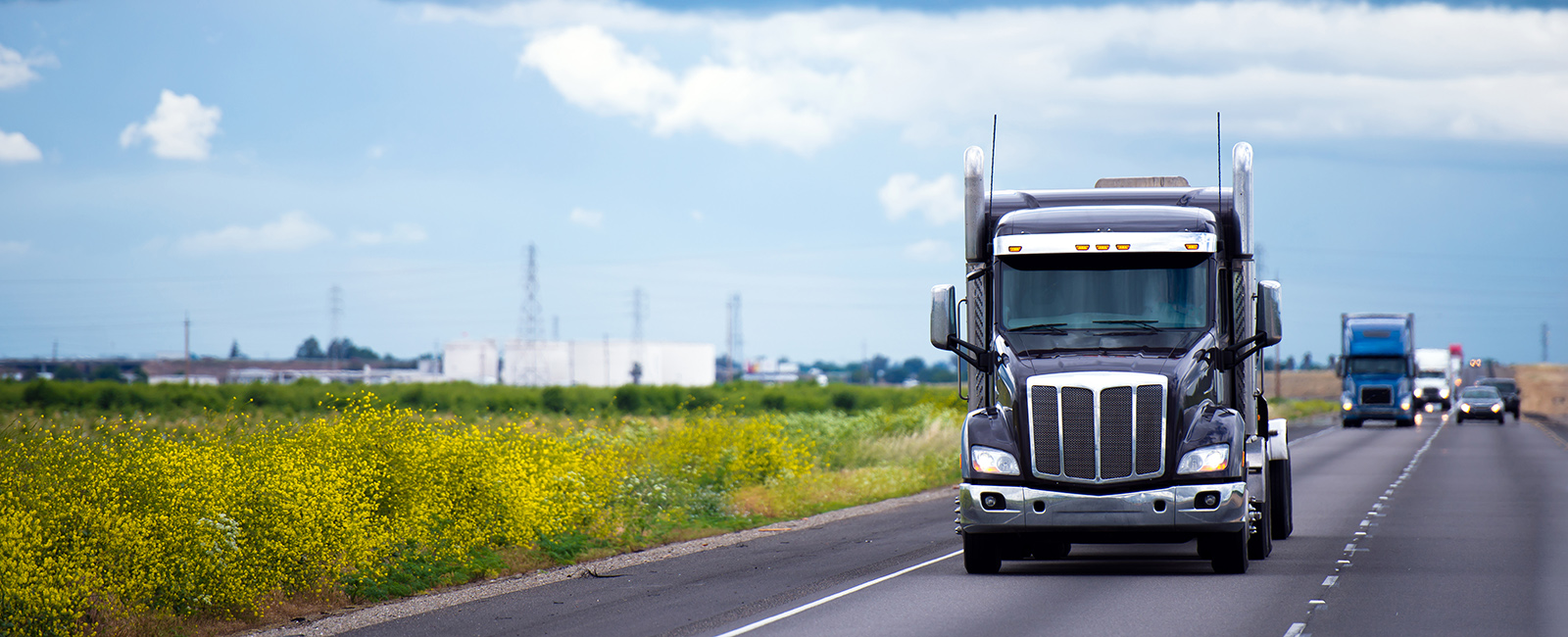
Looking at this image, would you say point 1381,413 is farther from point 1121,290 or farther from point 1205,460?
point 1205,460

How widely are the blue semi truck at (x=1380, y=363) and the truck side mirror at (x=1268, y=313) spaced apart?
4432cm

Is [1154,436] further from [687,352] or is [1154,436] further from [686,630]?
[687,352]

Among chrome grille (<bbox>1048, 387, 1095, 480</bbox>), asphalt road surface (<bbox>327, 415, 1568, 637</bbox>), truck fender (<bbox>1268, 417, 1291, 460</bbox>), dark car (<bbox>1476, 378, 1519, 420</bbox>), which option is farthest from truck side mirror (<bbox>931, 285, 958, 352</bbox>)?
dark car (<bbox>1476, 378, 1519, 420</bbox>)

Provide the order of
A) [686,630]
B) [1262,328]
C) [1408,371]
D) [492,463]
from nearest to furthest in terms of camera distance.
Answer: [686,630], [1262,328], [492,463], [1408,371]

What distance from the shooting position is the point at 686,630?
36.6ft

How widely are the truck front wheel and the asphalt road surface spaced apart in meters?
0.17

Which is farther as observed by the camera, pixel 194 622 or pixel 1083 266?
pixel 1083 266

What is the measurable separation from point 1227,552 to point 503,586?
6.80 meters

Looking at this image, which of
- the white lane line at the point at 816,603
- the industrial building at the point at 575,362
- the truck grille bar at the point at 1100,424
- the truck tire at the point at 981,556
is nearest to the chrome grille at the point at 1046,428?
the truck grille bar at the point at 1100,424

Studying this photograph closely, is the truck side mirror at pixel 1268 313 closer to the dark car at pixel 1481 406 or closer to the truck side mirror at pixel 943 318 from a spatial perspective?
the truck side mirror at pixel 943 318

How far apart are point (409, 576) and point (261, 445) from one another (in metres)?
1.85

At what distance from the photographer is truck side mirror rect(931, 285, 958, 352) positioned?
43.9ft

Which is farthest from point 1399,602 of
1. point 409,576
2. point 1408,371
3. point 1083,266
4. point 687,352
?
point 687,352

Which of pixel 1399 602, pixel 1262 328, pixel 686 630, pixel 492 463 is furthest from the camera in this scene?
pixel 492 463
